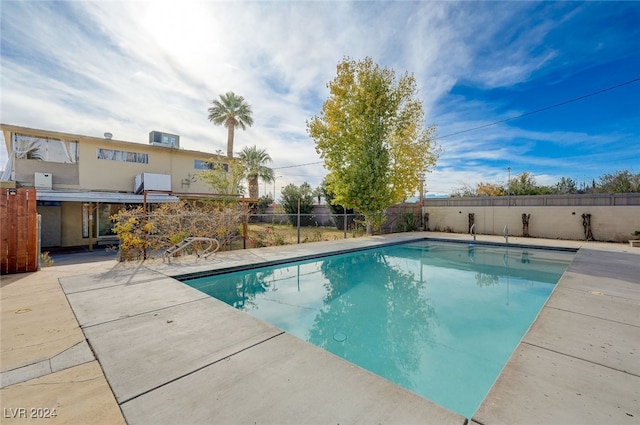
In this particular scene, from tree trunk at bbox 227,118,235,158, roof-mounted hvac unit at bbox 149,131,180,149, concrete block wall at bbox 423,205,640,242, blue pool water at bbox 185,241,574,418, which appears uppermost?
tree trunk at bbox 227,118,235,158

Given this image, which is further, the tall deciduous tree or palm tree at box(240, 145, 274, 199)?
palm tree at box(240, 145, 274, 199)

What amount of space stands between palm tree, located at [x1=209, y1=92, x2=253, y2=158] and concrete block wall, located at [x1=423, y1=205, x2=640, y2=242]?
16.1 meters

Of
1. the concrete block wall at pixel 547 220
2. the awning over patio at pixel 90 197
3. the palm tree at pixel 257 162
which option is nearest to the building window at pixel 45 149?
the awning over patio at pixel 90 197

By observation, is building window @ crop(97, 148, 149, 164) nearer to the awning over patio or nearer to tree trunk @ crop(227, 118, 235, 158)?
the awning over patio

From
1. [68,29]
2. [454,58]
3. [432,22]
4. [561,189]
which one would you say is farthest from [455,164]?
[68,29]

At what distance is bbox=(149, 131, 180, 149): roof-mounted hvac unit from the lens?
1642 centimetres

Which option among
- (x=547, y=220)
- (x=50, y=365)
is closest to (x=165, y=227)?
(x=50, y=365)

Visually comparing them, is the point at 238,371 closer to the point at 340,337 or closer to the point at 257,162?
the point at 340,337

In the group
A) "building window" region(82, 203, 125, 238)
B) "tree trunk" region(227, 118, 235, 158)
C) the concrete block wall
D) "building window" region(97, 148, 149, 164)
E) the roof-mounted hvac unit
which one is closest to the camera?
the concrete block wall

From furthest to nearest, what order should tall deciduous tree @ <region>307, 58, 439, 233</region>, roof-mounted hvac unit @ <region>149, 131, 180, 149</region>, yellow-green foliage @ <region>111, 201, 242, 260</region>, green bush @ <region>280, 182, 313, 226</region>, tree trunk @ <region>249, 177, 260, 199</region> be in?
tree trunk @ <region>249, 177, 260, 199</region>, green bush @ <region>280, 182, 313, 226</region>, roof-mounted hvac unit @ <region>149, 131, 180, 149</region>, tall deciduous tree @ <region>307, 58, 439, 233</region>, yellow-green foliage @ <region>111, 201, 242, 260</region>

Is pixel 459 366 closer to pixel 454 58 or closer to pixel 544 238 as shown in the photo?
pixel 454 58

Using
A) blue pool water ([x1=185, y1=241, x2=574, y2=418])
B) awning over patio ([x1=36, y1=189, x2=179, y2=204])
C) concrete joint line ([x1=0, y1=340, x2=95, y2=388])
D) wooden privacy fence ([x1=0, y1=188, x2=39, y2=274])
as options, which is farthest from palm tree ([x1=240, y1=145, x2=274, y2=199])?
concrete joint line ([x1=0, y1=340, x2=95, y2=388])

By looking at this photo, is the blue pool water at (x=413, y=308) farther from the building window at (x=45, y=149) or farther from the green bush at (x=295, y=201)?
the building window at (x=45, y=149)

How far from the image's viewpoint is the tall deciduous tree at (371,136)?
13.2 metres
